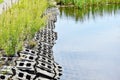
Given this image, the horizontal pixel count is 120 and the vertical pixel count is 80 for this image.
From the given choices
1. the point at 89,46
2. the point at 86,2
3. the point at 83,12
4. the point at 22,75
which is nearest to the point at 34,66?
the point at 22,75

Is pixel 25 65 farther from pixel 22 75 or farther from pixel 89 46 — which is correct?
pixel 89 46

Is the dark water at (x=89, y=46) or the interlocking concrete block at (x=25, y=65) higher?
the interlocking concrete block at (x=25, y=65)

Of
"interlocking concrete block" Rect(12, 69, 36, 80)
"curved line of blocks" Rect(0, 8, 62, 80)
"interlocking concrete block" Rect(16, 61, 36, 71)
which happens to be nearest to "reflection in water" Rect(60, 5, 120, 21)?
"curved line of blocks" Rect(0, 8, 62, 80)

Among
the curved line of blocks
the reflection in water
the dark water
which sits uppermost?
the curved line of blocks

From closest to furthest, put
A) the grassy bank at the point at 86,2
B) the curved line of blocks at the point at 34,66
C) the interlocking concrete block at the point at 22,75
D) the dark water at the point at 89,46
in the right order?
1. the interlocking concrete block at the point at 22,75
2. the curved line of blocks at the point at 34,66
3. the dark water at the point at 89,46
4. the grassy bank at the point at 86,2

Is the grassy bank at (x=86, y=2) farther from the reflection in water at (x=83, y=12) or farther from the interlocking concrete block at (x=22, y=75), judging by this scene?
the interlocking concrete block at (x=22, y=75)

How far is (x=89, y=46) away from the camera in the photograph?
15.6 meters

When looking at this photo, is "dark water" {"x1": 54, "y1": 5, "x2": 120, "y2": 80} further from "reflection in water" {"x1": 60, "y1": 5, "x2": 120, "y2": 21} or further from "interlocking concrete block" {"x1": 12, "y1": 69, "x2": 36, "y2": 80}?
"interlocking concrete block" {"x1": 12, "y1": 69, "x2": 36, "y2": 80}

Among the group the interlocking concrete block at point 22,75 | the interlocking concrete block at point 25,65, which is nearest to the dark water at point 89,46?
the interlocking concrete block at point 25,65

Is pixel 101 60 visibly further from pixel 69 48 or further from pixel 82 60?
pixel 69 48

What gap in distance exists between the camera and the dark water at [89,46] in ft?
37.9

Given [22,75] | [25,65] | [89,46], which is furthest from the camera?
[89,46]

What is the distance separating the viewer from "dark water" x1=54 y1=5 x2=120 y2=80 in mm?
11555

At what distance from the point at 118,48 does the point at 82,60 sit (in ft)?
8.26
